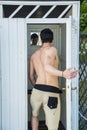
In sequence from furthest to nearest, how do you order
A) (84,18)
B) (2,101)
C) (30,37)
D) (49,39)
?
(84,18) < (30,37) < (2,101) < (49,39)

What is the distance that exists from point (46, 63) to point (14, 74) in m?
0.68

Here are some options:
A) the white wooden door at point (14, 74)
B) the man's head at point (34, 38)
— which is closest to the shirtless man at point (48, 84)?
the white wooden door at point (14, 74)

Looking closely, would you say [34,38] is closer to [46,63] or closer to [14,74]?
[14,74]

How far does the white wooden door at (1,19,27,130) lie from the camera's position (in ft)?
19.0

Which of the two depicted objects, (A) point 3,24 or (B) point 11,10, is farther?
(B) point 11,10

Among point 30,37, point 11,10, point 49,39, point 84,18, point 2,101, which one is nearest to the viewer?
point 49,39

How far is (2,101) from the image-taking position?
5883mm

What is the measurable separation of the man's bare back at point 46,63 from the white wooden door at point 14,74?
10.2 inches

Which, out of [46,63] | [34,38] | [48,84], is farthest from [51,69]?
[34,38]

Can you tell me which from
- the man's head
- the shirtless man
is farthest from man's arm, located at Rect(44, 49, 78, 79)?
the man's head

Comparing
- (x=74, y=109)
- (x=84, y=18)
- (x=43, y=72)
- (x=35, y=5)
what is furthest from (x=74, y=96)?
(x=84, y=18)

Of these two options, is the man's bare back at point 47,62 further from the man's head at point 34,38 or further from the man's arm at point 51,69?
the man's head at point 34,38

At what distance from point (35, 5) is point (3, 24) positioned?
59 cm

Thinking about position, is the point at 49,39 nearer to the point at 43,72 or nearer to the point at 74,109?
the point at 43,72
